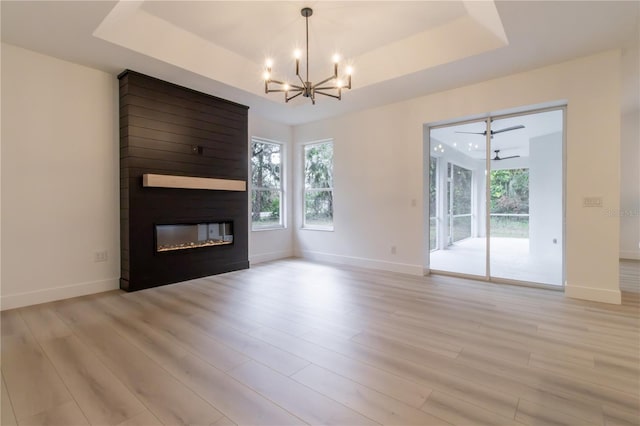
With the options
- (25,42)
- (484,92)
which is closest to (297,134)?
(484,92)

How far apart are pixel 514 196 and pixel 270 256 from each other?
433 cm

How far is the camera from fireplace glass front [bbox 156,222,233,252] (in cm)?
431

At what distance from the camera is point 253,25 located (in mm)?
3457

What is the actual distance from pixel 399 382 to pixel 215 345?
1424mm

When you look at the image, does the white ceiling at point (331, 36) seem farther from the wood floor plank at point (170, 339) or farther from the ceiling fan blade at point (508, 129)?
the wood floor plank at point (170, 339)

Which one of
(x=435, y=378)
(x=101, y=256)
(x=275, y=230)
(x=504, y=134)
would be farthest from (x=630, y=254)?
(x=101, y=256)

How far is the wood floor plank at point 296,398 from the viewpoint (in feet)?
5.12

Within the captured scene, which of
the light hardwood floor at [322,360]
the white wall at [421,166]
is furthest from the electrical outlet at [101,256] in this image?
the white wall at [421,166]

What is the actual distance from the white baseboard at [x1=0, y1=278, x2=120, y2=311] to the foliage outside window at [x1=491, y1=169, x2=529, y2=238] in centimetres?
538

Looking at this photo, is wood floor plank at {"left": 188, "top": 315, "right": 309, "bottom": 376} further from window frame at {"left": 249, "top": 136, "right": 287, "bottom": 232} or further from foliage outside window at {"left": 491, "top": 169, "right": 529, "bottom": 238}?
foliage outside window at {"left": 491, "top": 169, "right": 529, "bottom": 238}

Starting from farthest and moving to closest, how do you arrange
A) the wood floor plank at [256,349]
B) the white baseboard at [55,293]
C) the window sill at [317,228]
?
1. the window sill at [317,228]
2. the white baseboard at [55,293]
3. the wood floor plank at [256,349]

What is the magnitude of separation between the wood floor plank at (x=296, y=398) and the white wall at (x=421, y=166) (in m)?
3.41

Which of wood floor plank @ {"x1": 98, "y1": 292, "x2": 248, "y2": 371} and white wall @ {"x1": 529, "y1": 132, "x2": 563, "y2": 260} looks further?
white wall @ {"x1": 529, "y1": 132, "x2": 563, "y2": 260}

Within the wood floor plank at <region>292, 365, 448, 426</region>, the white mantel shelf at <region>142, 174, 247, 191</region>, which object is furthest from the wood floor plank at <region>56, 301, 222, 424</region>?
the white mantel shelf at <region>142, 174, 247, 191</region>
